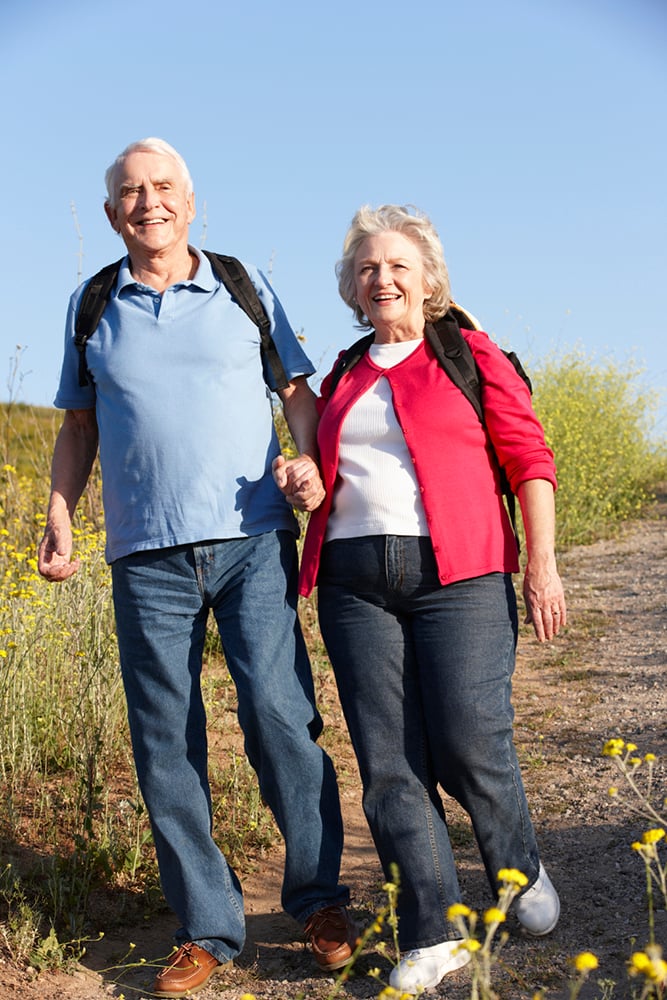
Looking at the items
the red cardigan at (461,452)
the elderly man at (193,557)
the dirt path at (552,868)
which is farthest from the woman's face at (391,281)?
the dirt path at (552,868)

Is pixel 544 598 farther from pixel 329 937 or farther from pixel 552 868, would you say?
pixel 552 868

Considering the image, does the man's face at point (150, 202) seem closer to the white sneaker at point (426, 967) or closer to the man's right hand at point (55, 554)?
the man's right hand at point (55, 554)

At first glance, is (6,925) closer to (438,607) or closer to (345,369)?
(438,607)

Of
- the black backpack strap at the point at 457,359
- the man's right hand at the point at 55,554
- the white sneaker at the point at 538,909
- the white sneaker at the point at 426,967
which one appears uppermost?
the black backpack strap at the point at 457,359

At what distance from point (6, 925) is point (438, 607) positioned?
1.75 meters

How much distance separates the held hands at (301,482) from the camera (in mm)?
2768

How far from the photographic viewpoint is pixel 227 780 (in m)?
4.26

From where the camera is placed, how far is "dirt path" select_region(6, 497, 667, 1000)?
291 cm

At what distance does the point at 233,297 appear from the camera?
2984mm

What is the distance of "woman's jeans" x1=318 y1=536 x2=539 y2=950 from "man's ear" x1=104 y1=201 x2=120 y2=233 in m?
1.11

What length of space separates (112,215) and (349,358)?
0.80 metres

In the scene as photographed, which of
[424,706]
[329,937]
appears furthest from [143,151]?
[329,937]

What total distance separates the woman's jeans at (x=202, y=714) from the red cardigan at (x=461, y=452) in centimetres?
19

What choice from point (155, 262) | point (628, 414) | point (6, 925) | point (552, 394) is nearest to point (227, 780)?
point (6, 925)
